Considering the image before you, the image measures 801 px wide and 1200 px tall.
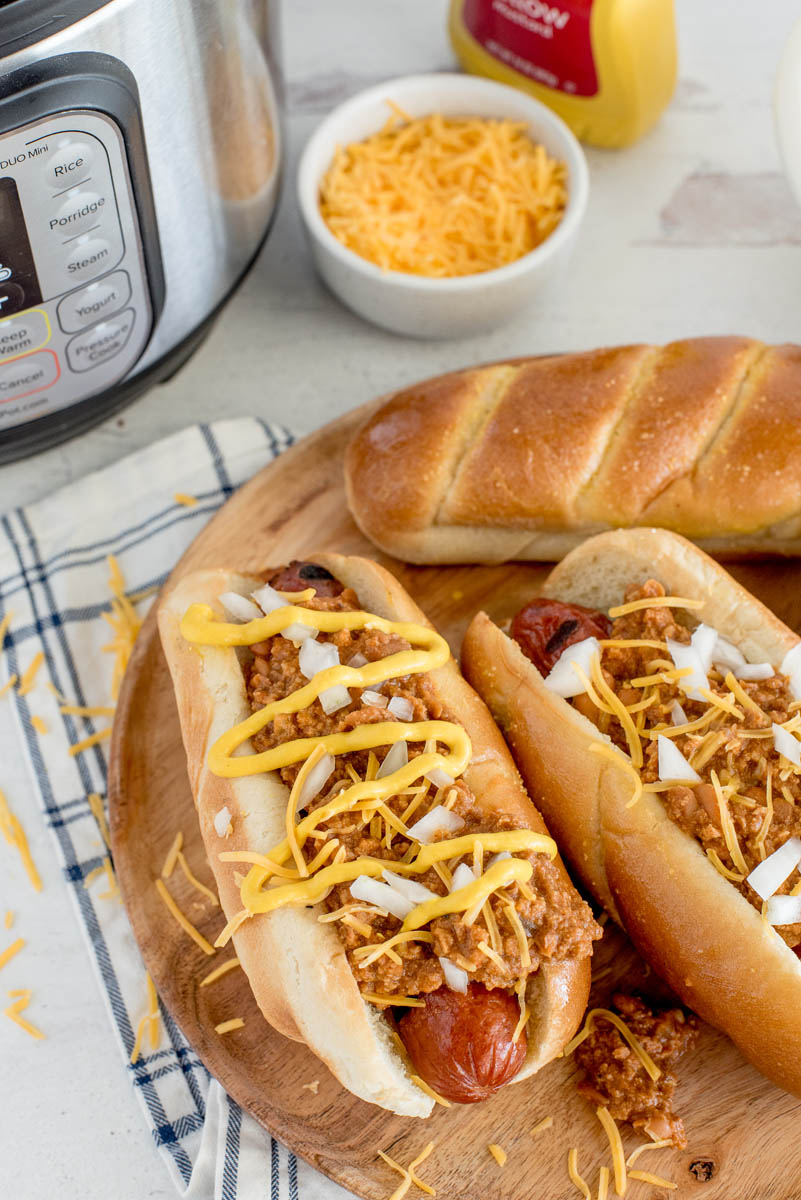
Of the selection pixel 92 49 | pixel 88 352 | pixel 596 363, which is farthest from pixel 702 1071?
pixel 92 49

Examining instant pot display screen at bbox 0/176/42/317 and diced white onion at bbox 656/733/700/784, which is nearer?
instant pot display screen at bbox 0/176/42/317

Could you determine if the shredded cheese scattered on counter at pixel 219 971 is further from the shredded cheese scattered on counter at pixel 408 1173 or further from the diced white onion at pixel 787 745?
the diced white onion at pixel 787 745

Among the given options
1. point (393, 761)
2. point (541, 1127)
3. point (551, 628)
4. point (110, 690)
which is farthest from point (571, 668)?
point (110, 690)

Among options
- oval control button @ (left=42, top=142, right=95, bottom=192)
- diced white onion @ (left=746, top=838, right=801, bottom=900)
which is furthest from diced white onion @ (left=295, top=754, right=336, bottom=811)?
oval control button @ (left=42, top=142, right=95, bottom=192)

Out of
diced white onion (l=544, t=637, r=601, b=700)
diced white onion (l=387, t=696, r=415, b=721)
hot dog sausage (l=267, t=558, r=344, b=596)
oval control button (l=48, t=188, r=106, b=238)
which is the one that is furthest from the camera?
hot dog sausage (l=267, t=558, r=344, b=596)

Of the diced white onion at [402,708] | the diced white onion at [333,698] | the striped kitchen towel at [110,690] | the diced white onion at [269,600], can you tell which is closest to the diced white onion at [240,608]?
the diced white onion at [269,600]

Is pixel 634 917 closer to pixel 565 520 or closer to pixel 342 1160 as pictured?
pixel 342 1160

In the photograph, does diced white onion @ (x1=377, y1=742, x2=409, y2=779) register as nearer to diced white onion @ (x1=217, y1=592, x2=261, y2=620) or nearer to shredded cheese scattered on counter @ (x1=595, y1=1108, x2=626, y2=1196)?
diced white onion @ (x1=217, y1=592, x2=261, y2=620)
